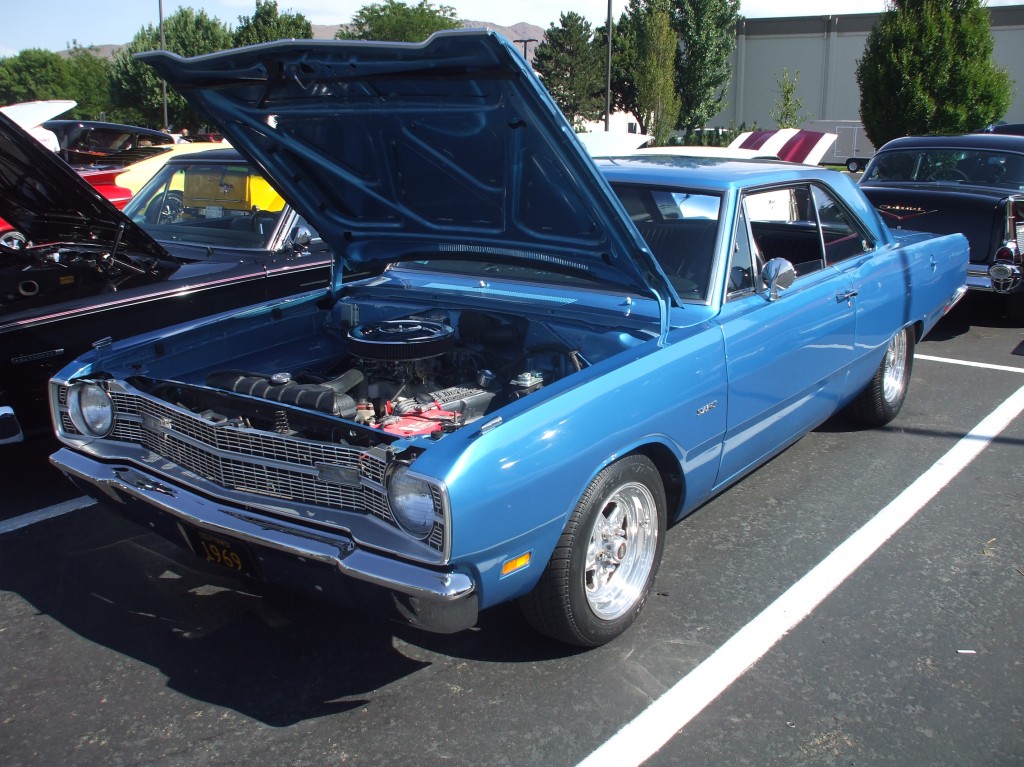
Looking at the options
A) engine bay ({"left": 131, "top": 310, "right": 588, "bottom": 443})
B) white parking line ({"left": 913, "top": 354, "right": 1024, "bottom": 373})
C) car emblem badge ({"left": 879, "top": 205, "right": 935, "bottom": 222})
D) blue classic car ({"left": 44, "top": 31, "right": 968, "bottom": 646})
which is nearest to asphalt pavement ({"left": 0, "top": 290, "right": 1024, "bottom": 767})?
blue classic car ({"left": 44, "top": 31, "right": 968, "bottom": 646})

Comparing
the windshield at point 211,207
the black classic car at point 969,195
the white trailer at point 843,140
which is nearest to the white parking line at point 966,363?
the black classic car at point 969,195

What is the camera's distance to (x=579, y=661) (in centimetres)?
319

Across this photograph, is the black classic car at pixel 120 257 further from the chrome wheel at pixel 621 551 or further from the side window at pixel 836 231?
the side window at pixel 836 231

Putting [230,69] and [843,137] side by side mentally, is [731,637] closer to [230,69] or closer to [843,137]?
[230,69]

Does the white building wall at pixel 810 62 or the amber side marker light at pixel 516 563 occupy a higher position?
the white building wall at pixel 810 62

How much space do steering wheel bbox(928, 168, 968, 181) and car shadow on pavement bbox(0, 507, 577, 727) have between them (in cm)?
749

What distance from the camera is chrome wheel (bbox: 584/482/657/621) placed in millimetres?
3227

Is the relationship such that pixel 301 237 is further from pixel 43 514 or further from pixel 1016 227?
pixel 1016 227

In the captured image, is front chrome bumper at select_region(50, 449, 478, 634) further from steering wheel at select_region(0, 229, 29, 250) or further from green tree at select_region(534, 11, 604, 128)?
green tree at select_region(534, 11, 604, 128)

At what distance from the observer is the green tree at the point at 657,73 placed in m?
36.3

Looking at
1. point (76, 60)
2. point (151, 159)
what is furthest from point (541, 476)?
point (76, 60)

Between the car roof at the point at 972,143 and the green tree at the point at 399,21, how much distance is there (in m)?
48.0

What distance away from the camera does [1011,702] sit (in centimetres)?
295

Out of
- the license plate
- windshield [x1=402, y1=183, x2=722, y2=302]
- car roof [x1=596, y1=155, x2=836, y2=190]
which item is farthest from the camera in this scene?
car roof [x1=596, y1=155, x2=836, y2=190]
